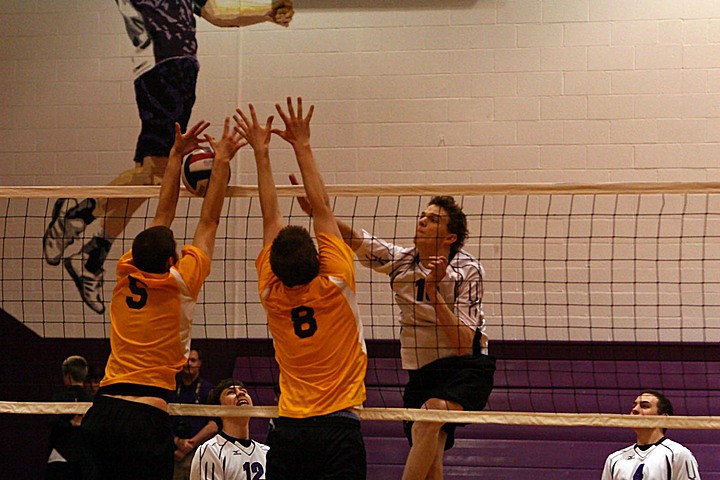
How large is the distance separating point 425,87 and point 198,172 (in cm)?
474

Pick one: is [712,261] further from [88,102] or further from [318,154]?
[88,102]

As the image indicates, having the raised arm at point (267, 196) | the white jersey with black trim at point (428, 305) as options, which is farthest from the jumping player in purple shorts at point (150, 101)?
the white jersey with black trim at point (428, 305)

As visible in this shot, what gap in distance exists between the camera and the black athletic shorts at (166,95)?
1065cm

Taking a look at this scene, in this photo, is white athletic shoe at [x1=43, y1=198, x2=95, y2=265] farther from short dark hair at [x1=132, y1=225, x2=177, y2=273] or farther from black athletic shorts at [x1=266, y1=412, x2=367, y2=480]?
black athletic shorts at [x1=266, y1=412, x2=367, y2=480]

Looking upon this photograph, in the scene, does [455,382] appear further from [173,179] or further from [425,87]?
[425,87]

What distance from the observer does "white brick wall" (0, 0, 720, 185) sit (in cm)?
1016

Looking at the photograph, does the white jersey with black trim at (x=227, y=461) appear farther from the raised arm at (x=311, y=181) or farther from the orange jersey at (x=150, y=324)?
the raised arm at (x=311, y=181)

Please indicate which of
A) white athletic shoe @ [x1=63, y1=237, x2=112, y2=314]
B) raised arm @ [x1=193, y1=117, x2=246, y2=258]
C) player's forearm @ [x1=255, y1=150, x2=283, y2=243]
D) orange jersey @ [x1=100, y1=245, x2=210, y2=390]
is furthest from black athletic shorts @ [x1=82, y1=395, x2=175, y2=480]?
white athletic shoe @ [x1=63, y1=237, x2=112, y2=314]

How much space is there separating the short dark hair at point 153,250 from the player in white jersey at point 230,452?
2229 mm

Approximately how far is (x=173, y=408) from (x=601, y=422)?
268cm

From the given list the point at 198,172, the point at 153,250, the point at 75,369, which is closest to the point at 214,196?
the point at 198,172

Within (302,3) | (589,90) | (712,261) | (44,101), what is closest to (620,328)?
(712,261)

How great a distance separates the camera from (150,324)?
565 centimetres

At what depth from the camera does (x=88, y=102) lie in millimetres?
10828
